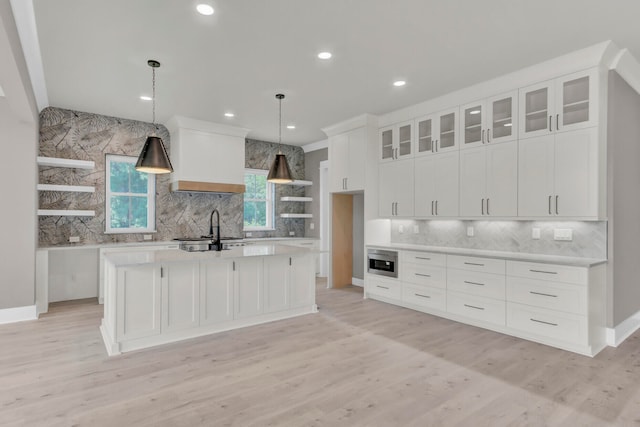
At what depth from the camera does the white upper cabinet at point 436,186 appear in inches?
184

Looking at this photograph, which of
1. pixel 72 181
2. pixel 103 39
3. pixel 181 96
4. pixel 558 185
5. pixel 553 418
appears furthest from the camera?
pixel 72 181

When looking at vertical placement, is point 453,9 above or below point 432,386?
above

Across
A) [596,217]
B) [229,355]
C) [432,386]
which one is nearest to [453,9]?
[596,217]

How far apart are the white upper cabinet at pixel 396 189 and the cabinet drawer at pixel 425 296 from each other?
1.07m

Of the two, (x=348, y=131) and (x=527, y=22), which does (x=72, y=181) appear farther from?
(x=527, y=22)

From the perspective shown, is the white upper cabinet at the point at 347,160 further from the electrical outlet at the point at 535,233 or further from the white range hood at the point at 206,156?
the electrical outlet at the point at 535,233

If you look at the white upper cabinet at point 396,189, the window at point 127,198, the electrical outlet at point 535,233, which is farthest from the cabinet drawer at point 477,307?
the window at point 127,198

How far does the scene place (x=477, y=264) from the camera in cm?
418

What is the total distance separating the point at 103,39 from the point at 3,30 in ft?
3.06

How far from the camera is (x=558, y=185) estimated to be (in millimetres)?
3676

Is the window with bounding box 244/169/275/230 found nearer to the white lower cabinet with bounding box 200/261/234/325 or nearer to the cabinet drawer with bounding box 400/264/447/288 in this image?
the white lower cabinet with bounding box 200/261/234/325

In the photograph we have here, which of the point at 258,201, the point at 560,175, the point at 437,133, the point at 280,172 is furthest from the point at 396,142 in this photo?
the point at 258,201

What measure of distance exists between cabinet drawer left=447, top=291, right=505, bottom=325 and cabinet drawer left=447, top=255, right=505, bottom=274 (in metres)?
0.33

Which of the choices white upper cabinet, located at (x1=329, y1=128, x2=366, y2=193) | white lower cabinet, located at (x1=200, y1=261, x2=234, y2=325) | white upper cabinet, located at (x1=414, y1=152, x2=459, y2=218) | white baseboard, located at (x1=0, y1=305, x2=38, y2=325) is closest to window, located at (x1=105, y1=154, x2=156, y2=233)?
white baseboard, located at (x1=0, y1=305, x2=38, y2=325)
